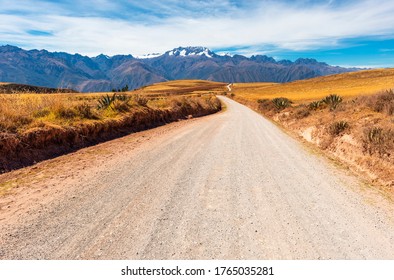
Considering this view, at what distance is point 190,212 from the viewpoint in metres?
5.09

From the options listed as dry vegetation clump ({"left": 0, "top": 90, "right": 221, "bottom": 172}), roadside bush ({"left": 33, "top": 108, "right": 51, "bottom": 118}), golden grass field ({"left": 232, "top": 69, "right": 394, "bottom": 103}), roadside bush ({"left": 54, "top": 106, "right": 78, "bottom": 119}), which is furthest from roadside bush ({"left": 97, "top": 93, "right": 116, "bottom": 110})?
golden grass field ({"left": 232, "top": 69, "right": 394, "bottom": 103})

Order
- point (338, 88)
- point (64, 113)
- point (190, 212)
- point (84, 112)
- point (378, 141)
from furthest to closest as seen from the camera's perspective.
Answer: point (338, 88) → point (84, 112) → point (64, 113) → point (378, 141) → point (190, 212)

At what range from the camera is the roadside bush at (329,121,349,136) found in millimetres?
11883

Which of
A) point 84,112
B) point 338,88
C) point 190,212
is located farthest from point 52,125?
point 338,88

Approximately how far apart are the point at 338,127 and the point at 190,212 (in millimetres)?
9788

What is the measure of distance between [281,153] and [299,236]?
631 centimetres

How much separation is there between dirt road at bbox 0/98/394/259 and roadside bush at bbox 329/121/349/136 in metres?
3.80

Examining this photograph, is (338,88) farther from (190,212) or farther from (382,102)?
(190,212)

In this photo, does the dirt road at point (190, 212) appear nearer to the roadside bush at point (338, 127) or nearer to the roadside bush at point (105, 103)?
the roadside bush at point (338, 127)

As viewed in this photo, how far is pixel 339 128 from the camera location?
12.0 meters

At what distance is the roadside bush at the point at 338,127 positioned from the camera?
1188 cm

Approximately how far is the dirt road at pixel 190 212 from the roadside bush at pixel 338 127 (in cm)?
380
